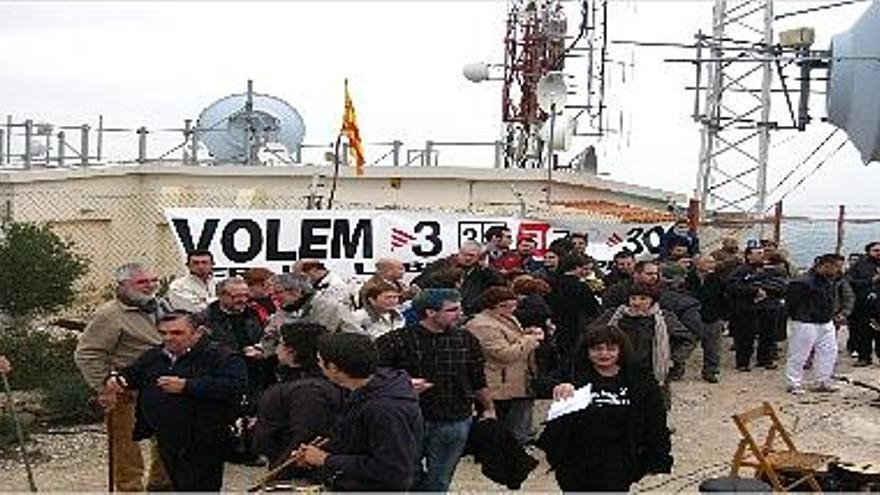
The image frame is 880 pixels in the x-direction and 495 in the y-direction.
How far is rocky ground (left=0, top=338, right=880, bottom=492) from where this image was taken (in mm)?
9031

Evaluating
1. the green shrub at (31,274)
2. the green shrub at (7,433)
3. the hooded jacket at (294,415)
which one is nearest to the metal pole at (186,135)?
the green shrub at (31,274)

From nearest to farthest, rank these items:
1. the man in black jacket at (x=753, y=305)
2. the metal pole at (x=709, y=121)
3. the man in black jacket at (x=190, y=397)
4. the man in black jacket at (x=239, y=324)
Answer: the man in black jacket at (x=190, y=397)
the man in black jacket at (x=239, y=324)
the man in black jacket at (x=753, y=305)
the metal pole at (x=709, y=121)

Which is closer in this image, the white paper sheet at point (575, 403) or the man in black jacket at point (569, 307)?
the white paper sheet at point (575, 403)

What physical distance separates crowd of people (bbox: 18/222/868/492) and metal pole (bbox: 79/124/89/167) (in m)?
9.31

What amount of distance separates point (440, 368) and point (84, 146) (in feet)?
46.0

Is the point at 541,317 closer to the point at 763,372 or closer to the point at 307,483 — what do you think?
the point at 307,483

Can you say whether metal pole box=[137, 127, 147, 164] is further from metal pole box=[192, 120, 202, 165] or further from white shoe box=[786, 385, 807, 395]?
white shoe box=[786, 385, 807, 395]

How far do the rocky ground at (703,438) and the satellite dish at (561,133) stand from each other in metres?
7.21

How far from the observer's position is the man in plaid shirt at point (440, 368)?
6637 mm

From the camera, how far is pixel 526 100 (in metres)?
23.5

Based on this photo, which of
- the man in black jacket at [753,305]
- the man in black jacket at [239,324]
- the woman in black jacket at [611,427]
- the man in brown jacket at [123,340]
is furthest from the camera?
the man in black jacket at [753,305]

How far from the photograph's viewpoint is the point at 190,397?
6.27m

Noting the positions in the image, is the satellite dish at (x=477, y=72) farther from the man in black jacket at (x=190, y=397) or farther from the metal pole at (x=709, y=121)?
the man in black jacket at (x=190, y=397)

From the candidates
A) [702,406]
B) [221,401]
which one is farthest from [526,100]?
[221,401]
